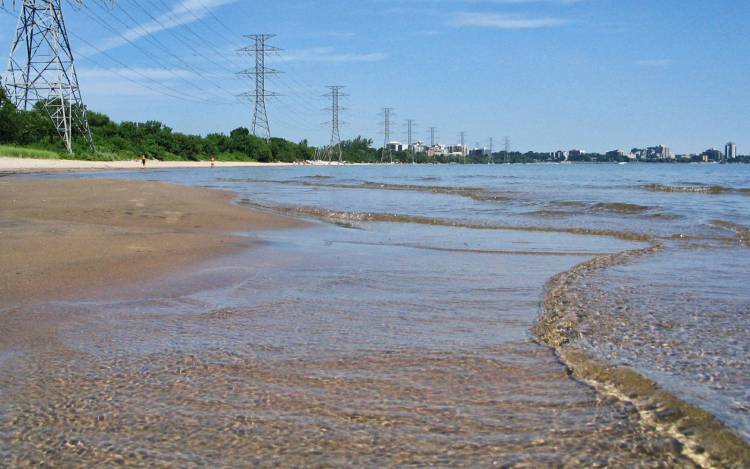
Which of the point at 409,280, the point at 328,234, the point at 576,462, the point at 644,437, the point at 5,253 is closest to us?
the point at 576,462

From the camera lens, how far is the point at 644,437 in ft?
7.03

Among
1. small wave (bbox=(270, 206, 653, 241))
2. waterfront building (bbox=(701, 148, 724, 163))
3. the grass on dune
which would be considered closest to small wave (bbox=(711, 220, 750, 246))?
small wave (bbox=(270, 206, 653, 241))

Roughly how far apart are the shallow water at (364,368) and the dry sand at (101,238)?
1.95ft

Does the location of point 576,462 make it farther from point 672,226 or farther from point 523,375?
point 672,226

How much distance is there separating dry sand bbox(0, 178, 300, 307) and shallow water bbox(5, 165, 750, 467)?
0.59 meters

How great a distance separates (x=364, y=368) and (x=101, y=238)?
5434 mm

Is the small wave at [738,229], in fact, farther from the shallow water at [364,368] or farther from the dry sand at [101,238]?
the dry sand at [101,238]

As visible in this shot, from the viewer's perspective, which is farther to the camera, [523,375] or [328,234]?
[328,234]

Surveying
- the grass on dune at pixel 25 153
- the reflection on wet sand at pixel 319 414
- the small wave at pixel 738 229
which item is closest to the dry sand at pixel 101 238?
the reflection on wet sand at pixel 319 414

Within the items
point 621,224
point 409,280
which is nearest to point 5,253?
point 409,280

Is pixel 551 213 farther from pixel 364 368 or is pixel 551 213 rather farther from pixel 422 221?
pixel 364 368

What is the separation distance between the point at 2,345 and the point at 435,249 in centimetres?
502

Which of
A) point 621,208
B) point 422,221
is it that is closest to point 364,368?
point 422,221

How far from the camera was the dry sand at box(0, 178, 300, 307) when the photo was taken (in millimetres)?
4992
